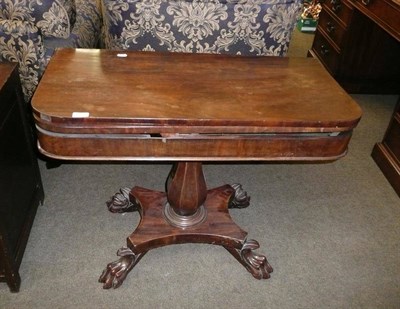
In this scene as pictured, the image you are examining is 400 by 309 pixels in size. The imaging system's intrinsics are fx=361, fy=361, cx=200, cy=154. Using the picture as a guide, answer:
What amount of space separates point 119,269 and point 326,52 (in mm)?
2232

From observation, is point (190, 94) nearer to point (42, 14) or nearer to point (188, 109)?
point (188, 109)

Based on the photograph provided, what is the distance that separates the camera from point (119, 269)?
4.40 ft

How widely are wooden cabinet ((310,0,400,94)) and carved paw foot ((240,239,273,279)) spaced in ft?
5.42

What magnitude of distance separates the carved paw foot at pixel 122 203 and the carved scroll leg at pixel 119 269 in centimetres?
28

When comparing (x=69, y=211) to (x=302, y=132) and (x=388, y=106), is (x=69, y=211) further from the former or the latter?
(x=388, y=106)

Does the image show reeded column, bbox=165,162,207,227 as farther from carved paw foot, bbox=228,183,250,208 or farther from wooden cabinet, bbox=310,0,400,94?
wooden cabinet, bbox=310,0,400,94

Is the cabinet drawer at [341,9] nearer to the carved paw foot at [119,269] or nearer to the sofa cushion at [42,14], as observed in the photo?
the sofa cushion at [42,14]

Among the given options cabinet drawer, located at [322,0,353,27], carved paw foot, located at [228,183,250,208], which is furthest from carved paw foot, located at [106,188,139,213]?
cabinet drawer, located at [322,0,353,27]

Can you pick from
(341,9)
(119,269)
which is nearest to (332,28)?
(341,9)

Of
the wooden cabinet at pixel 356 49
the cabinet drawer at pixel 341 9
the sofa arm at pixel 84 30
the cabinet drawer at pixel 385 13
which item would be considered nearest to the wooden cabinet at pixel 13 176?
the sofa arm at pixel 84 30

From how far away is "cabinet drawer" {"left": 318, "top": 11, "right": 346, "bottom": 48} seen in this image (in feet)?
8.31

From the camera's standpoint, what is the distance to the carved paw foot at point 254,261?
1.40 m

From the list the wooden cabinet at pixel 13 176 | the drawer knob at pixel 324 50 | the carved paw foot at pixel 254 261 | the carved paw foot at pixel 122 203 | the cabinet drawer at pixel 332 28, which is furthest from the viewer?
the drawer knob at pixel 324 50

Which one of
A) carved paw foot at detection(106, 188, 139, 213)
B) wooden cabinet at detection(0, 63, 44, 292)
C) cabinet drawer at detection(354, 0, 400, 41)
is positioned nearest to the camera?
wooden cabinet at detection(0, 63, 44, 292)
